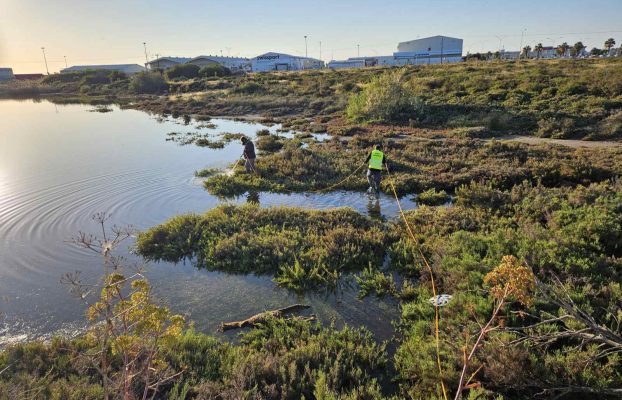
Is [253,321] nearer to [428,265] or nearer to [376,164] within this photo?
[428,265]

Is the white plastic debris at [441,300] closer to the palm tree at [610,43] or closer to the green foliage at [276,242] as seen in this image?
the green foliage at [276,242]

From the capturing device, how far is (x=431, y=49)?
447 ft

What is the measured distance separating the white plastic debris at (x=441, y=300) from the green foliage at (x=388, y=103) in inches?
1051

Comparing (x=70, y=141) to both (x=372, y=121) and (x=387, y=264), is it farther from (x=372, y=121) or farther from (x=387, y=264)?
A: (x=387, y=264)

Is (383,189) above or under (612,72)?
under

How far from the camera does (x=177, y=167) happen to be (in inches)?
845

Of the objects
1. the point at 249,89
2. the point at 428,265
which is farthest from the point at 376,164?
the point at 249,89

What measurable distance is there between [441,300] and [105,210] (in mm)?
12583

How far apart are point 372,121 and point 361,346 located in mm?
28256

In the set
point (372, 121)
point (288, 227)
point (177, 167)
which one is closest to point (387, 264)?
point (288, 227)

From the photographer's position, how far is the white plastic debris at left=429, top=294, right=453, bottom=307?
25.9 ft

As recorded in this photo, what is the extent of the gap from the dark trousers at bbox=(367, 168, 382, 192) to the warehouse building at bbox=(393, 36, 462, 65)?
12017 cm

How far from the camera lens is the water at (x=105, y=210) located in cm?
852

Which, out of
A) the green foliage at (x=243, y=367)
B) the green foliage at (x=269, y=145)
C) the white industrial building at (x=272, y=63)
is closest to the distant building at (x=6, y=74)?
the white industrial building at (x=272, y=63)
